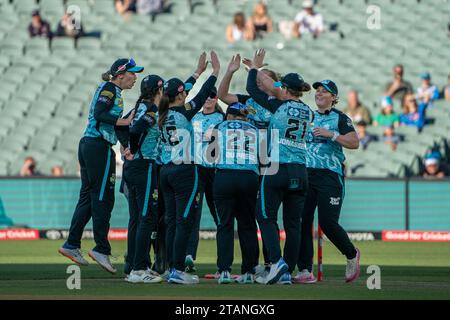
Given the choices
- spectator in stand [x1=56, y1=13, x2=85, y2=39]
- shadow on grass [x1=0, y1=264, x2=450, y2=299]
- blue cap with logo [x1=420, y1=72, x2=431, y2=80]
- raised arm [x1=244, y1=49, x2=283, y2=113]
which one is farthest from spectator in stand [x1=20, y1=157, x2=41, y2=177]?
raised arm [x1=244, y1=49, x2=283, y2=113]

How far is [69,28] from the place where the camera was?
3194cm

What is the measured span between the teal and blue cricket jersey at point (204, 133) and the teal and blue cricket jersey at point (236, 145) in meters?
1.85

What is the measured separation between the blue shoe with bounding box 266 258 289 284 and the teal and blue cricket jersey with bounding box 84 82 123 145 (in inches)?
107

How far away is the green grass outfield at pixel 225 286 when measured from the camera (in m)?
13.5

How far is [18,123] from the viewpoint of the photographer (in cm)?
3027

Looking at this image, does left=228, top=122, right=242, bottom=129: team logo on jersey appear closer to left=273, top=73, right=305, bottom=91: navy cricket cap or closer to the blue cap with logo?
left=273, top=73, right=305, bottom=91: navy cricket cap

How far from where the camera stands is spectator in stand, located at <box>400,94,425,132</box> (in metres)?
26.9

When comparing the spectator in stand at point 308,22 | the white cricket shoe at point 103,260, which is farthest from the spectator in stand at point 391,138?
the white cricket shoe at point 103,260

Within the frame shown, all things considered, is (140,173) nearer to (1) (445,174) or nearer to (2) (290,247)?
(2) (290,247)

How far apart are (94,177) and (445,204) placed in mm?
10618

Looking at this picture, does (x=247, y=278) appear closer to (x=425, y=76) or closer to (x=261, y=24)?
(x=425, y=76)

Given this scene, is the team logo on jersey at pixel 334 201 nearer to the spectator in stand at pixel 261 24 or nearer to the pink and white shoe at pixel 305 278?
the pink and white shoe at pixel 305 278

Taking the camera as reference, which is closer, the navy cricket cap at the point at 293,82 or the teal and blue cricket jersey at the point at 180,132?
the teal and blue cricket jersey at the point at 180,132
